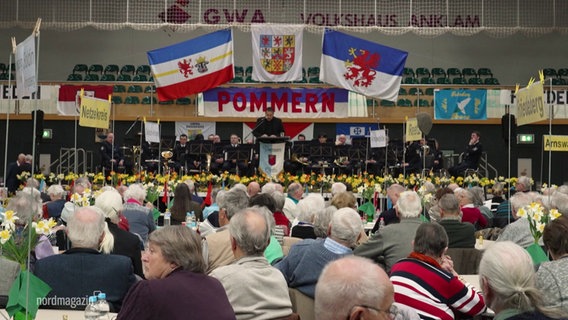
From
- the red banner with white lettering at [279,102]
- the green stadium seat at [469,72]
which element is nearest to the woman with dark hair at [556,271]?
the red banner with white lettering at [279,102]

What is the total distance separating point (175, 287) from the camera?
402cm

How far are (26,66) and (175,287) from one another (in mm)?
2393

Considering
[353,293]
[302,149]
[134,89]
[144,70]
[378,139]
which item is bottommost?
[353,293]

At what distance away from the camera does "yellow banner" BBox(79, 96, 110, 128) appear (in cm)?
1416

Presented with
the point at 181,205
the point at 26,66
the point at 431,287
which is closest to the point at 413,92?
the point at 181,205

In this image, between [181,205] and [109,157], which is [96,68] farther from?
[181,205]

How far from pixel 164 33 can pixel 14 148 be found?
20.7 feet

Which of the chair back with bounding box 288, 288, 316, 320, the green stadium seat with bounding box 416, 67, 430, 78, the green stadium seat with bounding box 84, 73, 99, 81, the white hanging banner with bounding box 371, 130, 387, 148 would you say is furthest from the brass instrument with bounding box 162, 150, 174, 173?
the chair back with bounding box 288, 288, 316, 320

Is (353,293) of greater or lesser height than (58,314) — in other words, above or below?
above

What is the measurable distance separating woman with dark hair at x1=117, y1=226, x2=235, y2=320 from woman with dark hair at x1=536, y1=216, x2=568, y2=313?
1.36m

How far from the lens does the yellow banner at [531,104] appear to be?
10516 millimetres

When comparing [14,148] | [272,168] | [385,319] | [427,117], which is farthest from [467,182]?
[385,319]

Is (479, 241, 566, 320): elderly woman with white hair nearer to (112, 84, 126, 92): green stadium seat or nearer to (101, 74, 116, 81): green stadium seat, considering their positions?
(112, 84, 126, 92): green stadium seat

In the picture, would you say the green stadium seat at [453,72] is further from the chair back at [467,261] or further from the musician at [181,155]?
the chair back at [467,261]
